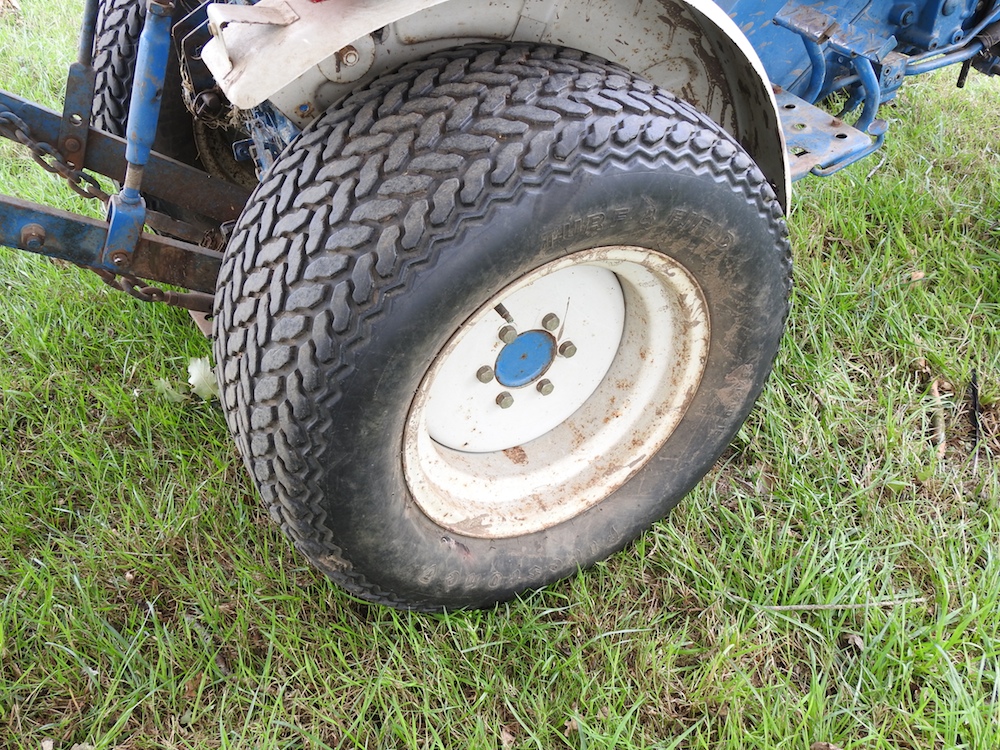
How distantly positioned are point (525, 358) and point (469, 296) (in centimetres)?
47

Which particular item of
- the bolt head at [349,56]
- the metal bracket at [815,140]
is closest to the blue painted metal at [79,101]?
the bolt head at [349,56]

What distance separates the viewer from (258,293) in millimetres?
1476

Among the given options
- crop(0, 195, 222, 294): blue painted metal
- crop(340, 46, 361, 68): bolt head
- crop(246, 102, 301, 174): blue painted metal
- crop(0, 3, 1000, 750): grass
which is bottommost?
crop(0, 3, 1000, 750): grass

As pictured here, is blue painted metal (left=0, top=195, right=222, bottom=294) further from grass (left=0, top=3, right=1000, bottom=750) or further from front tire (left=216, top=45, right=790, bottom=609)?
grass (left=0, top=3, right=1000, bottom=750)

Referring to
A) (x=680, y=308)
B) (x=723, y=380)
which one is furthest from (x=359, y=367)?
(x=723, y=380)

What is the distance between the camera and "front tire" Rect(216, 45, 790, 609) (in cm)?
141

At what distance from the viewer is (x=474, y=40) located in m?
1.57

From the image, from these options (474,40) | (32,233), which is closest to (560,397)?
(474,40)

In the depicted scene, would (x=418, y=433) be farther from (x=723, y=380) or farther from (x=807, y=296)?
(x=807, y=296)

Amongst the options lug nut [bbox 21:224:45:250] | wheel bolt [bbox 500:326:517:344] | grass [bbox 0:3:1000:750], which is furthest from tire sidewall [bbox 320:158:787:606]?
lug nut [bbox 21:224:45:250]

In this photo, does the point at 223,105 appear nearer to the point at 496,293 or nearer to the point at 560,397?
the point at 496,293

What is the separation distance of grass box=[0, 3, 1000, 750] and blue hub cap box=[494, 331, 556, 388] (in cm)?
54

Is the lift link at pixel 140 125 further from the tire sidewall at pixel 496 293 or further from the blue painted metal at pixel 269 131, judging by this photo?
the tire sidewall at pixel 496 293

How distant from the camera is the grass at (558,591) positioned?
1.83 meters
